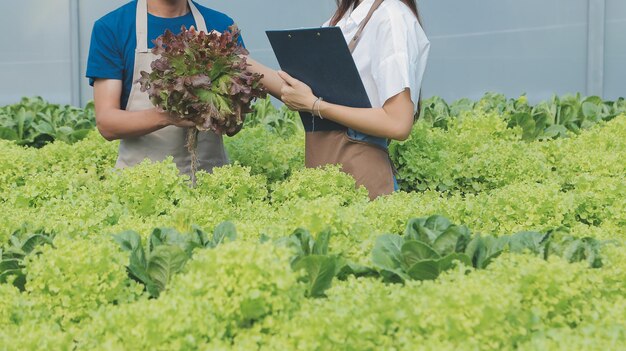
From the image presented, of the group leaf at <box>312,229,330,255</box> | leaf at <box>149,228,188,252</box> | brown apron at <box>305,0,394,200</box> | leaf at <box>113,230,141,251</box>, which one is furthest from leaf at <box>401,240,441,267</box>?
brown apron at <box>305,0,394,200</box>

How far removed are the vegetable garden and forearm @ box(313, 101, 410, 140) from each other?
0.26 meters

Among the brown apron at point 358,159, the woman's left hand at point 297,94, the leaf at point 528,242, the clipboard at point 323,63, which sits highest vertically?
the clipboard at point 323,63

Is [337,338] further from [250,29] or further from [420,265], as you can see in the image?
[250,29]

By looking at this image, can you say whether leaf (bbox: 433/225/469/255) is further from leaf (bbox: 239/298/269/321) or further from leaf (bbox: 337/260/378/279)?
leaf (bbox: 239/298/269/321)

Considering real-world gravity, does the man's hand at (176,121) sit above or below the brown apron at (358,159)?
above

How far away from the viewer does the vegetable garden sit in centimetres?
266

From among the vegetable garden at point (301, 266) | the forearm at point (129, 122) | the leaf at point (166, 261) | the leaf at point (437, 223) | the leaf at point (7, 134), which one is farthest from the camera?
the leaf at point (7, 134)

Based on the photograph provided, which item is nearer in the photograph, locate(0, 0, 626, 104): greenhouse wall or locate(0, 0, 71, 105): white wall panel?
locate(0, 0, 626, 104): greenhouse wall

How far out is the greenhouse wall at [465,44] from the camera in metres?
12.9

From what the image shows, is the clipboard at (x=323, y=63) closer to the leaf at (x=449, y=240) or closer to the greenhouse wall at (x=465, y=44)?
the leaf at (x=449, y=240)

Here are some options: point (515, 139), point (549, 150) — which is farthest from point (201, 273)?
point (515, 139)

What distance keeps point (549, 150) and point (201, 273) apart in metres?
4.70

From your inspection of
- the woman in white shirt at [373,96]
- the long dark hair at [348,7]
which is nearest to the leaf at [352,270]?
the woman in white shirt at [373,96]

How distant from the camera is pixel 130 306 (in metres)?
2.78
